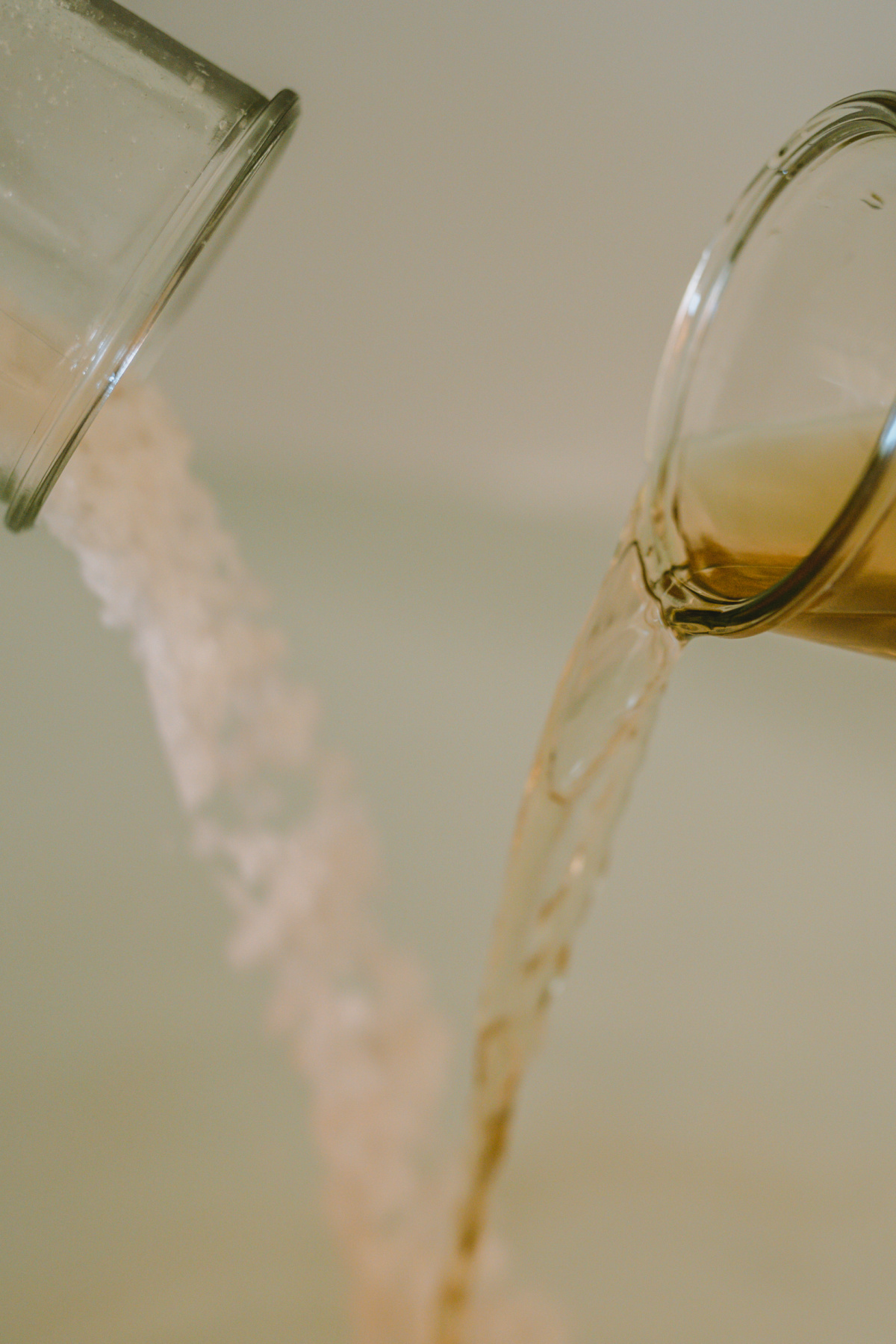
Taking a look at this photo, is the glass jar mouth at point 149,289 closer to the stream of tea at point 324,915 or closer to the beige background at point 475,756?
the stream of tea at point 324,915

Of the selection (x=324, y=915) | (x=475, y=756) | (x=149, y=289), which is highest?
(x=149, y=289)

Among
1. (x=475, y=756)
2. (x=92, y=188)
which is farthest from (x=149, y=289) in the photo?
(x=475, y=756)

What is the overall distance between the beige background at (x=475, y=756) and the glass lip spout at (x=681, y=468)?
277mm

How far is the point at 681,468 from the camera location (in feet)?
1.55

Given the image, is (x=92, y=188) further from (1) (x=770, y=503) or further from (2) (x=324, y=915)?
(2) (x=324, y=915)

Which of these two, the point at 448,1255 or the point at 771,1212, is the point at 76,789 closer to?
the point at 448,1255

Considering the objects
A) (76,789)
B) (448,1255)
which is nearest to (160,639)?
(76,789)

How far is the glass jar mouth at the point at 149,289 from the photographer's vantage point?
1.40 ft

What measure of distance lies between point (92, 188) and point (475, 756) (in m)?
0.56

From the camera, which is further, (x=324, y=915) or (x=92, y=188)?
(x=324, y=915)

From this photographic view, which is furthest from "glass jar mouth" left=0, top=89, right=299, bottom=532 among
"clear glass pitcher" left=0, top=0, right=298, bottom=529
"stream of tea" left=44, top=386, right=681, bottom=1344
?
"stream of tea" left=44, top=386, right=681, bottom=1344

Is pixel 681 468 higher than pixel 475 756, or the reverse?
pixel 681 468

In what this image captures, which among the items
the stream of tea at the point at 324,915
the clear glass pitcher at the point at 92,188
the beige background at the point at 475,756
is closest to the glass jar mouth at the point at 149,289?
the clear glass pitcher at the point at 92,188

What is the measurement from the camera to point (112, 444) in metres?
0.60
